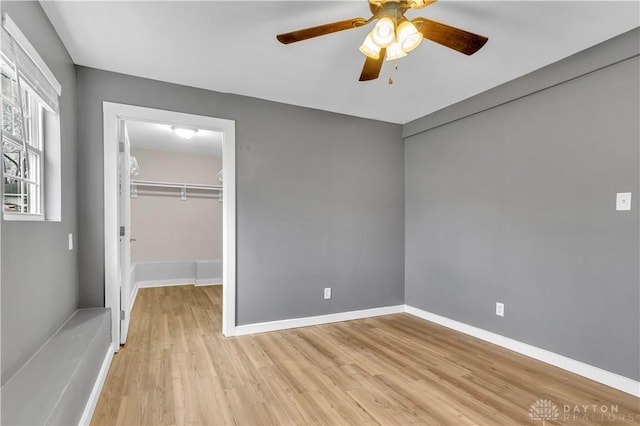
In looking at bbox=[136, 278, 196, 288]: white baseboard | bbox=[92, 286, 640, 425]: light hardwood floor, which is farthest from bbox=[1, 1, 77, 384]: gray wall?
bbox=[136, 278, 196, 288]: white baseboard

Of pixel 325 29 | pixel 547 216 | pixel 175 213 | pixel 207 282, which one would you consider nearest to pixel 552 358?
pixel 547 216

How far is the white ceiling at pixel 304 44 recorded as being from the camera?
6.54 ft

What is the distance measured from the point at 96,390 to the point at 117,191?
1.56m

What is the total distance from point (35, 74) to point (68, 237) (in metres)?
1.19

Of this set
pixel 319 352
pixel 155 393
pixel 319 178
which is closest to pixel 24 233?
pixel 155 393

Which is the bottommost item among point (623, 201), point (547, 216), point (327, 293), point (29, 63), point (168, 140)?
point (327, 293)

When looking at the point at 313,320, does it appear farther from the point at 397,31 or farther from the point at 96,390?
the point at 397,31

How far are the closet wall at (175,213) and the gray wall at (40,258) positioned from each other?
357cm

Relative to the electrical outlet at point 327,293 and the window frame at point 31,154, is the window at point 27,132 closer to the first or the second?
the window frame at point 31,154

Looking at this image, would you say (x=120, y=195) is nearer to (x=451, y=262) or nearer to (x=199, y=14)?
(x=199, y=14)

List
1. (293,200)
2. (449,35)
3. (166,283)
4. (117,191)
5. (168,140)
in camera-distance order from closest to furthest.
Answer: (449,35), (117,191), (293,200), (168,140), (166,283)

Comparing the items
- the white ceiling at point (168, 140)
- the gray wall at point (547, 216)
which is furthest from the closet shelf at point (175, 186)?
the gray wall at point (547, 216)

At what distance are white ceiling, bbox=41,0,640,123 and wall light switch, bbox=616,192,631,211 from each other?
1104 millimetres

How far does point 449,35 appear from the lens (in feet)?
5.86
